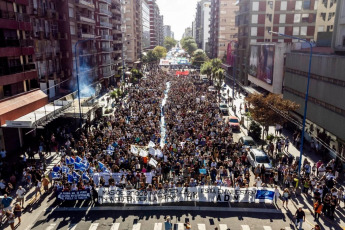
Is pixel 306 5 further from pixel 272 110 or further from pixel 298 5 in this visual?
pixel 272 110

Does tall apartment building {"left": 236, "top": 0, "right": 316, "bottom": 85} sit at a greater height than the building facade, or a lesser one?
greater

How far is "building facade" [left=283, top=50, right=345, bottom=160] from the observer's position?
2627 cm

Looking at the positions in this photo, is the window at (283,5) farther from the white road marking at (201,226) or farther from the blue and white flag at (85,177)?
the white road marking at (201,226)

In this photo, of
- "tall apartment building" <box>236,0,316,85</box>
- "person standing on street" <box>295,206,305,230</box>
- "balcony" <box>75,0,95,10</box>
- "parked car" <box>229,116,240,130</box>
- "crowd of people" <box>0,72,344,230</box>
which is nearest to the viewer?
"person standing on street" <box>295,206,305,230</box>

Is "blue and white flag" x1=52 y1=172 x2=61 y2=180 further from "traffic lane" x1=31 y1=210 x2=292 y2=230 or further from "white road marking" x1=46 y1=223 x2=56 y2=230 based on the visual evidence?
"white road marking" x1=46 y1=223 x2=56 y2=230

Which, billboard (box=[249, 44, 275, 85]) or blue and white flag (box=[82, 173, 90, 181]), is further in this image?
billboard (box=[249, 44, 275, 85])

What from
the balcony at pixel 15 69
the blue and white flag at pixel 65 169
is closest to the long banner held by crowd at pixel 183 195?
the blue and white flag at pixel 65 169

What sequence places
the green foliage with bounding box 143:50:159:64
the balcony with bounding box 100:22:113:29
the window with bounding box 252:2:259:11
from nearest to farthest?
the window with bounding box 252:2:259:11
the balcony with bounding box 100:22:113:29
the green foliage with bounding box 143:50:159:64

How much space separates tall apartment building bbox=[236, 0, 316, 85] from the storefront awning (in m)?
48.3

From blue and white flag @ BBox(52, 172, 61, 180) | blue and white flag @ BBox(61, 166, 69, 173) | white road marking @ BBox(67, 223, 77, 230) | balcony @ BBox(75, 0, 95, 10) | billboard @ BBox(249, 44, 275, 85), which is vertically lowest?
white road marking @ BBox(67, 223, 77, 230)

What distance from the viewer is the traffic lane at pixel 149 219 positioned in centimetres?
1722

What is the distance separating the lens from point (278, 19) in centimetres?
6594

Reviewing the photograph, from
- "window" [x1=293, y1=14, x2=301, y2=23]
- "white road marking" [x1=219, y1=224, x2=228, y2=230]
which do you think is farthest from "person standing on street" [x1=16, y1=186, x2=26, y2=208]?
"window" [x1=293, y1=14, x2=301, y2=23]

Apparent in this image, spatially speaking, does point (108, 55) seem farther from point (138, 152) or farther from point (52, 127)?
point (138, 152)
